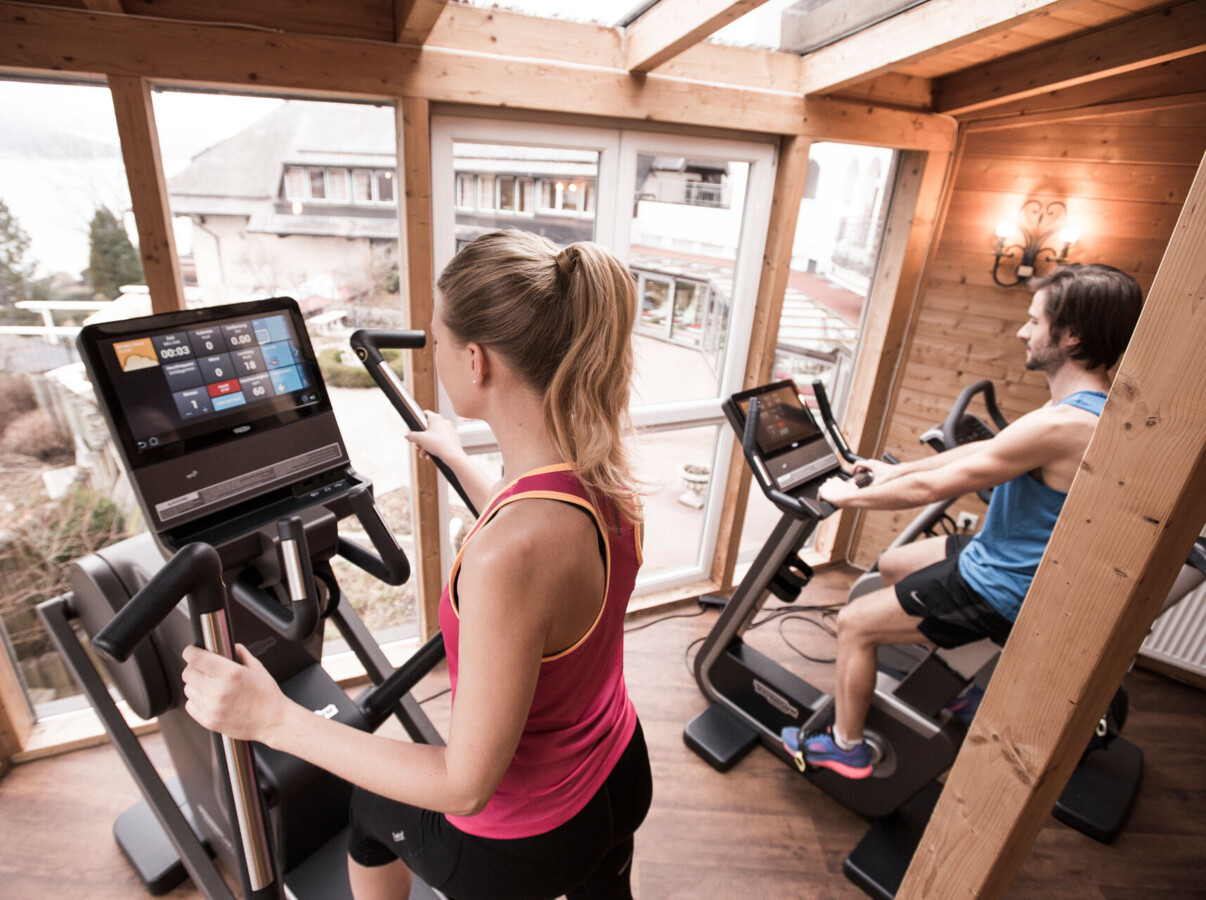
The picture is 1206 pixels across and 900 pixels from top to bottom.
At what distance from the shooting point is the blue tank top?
1.88m

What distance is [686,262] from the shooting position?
3.34 metres

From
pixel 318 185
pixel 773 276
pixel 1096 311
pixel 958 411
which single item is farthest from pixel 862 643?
pixel 318 185

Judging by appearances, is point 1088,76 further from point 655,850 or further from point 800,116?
point 655,850

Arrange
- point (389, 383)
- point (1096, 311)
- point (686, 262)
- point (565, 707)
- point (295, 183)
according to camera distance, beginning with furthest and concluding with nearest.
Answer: point (686, 262) → point (295, 183) → point (1096, 311) → point (389, 383) → point (565, 707)

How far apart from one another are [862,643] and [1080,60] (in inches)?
98.1

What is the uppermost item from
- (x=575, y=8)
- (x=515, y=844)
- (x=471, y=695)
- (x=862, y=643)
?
(x=575, y=8)

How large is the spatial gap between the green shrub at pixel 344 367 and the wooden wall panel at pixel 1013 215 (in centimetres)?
274

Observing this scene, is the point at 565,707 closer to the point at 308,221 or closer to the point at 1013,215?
the point at 308,221

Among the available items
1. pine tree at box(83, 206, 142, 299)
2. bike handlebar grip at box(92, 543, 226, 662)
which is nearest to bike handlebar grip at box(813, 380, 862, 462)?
bike handlebar grip at box(92, 543, 226, 662)

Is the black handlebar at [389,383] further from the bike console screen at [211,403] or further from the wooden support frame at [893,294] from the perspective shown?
the wooden support frame at [893,294]

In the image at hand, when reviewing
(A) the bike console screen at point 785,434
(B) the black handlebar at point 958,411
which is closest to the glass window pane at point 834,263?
(B) the black handlebar at point 958,411

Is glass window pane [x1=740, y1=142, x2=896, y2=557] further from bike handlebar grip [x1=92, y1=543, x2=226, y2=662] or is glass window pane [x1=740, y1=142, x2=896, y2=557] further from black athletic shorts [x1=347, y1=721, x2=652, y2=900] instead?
bike handlebar grip [x1=92, y1=543, x2=226, y2=662]

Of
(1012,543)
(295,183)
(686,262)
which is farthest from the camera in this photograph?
(686,262)

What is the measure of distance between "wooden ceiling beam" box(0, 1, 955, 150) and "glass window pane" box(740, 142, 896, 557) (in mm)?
339
